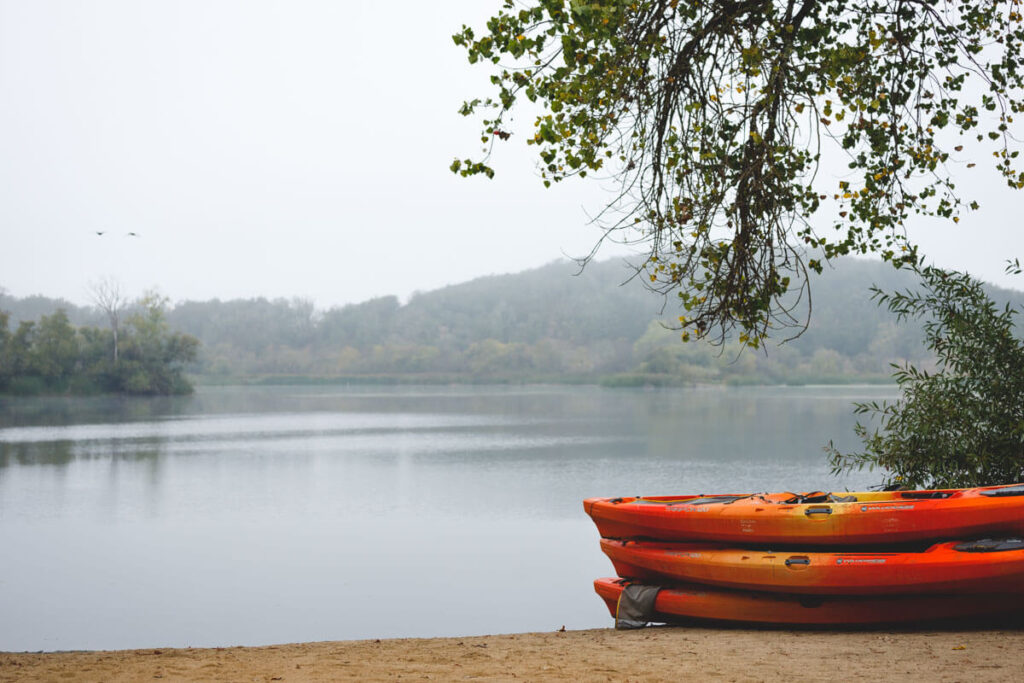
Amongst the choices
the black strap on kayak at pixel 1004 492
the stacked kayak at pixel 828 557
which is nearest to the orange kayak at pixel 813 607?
the stacked kayak at pixel 828 557

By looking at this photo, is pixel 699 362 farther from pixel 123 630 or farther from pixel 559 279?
pixel 123 630

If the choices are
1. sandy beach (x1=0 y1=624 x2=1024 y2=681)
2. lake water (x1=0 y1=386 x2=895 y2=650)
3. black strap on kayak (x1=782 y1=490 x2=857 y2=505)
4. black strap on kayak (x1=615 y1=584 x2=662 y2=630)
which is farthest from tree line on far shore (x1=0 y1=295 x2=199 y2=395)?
black strap on kayak (x1=782 y1=490 x2=857 y2=505)

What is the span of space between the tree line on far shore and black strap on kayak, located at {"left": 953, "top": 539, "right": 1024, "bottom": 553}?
54.9 metres

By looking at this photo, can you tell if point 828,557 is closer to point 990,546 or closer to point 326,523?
point 990,546

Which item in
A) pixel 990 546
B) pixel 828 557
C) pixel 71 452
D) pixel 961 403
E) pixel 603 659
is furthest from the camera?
pixel 71 452

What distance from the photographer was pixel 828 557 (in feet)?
18.7

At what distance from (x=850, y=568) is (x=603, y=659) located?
177 cm

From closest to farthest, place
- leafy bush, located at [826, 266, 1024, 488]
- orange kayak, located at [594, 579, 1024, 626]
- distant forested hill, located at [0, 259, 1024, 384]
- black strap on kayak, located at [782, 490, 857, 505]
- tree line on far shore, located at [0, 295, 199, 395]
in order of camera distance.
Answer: orange kayak, located at [594, 579, 1024, 626] → black strap on kayak, located at [782, 490, 857, 505] → leafy bush, located at [826, 266, 1024, 488] → tree line on far shore, located at [0, 295, 199, 395] → distant forested hill, located at [0, 259, 1024, 384]

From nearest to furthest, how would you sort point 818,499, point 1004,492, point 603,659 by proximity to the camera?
point 603,659
point 1004,492
point 818,499

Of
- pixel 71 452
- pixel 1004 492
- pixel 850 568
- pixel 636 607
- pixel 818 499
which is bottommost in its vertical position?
pixel 71 452

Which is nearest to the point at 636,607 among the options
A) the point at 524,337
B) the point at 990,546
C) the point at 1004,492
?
the point at 990,546

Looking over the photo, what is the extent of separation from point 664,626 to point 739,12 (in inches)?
174

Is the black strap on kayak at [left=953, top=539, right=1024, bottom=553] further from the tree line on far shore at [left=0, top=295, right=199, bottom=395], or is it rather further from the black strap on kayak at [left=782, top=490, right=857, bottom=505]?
the tree line on far shore at [left=0, top=295, right=199, bottom=395]

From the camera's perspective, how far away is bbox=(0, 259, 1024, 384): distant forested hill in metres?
90.1
